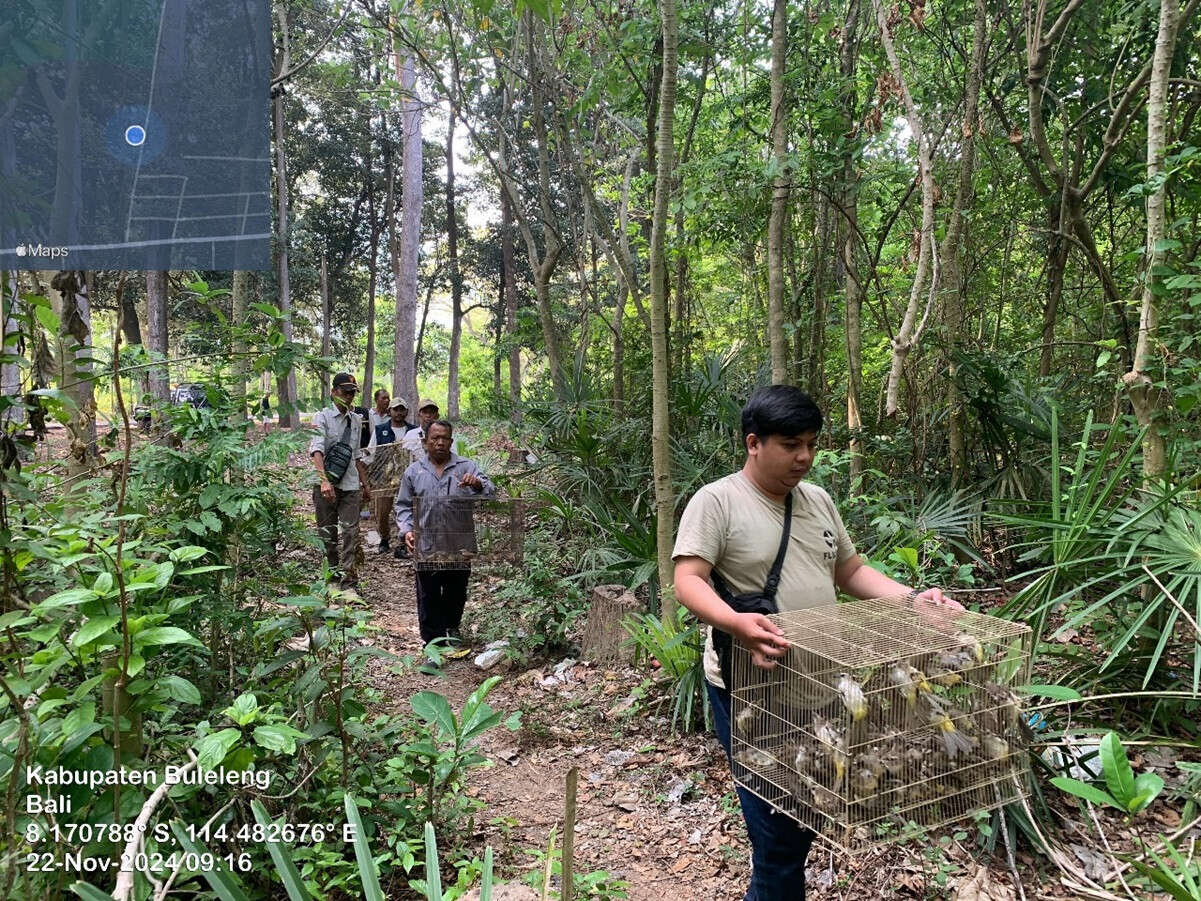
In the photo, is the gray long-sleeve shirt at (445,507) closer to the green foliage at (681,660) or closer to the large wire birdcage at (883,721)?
the green foliage at (681,660)

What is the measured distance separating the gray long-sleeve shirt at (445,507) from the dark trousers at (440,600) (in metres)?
0.20

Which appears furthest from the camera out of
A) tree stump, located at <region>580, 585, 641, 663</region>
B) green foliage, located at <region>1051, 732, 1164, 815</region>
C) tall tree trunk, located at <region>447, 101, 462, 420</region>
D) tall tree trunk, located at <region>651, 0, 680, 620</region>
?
tall tree trunk, located at <region>447, 101, 462, 420</region>

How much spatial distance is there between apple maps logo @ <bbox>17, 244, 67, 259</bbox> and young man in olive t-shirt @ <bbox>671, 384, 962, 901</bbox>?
199cm

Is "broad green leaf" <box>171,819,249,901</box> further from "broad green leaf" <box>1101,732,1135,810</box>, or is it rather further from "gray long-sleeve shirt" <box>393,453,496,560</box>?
"gray long-sleeve shirt" <box>393,453,496,560</box>

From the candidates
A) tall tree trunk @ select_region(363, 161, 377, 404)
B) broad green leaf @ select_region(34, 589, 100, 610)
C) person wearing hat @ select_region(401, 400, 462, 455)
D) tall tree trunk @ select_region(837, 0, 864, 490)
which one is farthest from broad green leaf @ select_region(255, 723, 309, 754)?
tall tree trunk @ select_region(363, 161, 377, 404)

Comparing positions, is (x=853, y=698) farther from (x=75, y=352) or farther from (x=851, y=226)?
(x=851, y=226)

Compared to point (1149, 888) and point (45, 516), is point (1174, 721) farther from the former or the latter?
point (45, 516)

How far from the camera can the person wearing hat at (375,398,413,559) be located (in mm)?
9047

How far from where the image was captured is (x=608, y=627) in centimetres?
520

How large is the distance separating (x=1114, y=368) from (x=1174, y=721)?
3225 millimetres

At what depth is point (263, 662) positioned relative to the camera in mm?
3258

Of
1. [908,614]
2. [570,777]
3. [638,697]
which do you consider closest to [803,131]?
[638,697]

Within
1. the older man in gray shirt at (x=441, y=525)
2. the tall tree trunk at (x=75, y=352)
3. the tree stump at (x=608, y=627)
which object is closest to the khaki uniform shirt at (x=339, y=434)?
the older man in gray shirt at (x=441, y=525)

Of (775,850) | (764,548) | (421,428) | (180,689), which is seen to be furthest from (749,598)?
(421,428)
